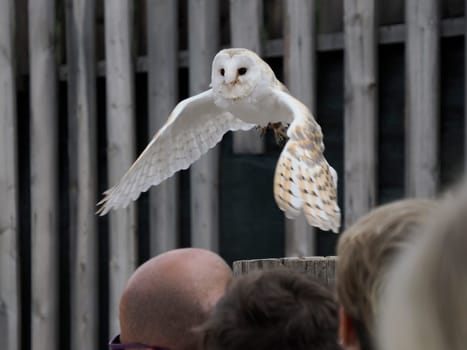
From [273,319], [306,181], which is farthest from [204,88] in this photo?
[273,319]

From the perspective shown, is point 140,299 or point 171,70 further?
point 171,70

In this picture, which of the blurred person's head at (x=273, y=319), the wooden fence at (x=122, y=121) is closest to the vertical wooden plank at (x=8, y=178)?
the wooden fence at (x=122, y=121)

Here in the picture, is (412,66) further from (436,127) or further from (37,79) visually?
(37,79)

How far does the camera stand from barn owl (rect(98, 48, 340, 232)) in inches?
73.4

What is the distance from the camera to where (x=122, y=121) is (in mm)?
3963

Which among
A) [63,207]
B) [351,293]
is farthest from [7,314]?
[351,293]

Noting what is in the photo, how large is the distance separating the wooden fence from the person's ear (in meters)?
2.09

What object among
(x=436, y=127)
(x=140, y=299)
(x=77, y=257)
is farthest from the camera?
(x=77, y=257)

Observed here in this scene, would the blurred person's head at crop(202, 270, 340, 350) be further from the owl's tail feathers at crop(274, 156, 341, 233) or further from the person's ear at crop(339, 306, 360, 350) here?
the owl's tail feathers at crop(274, 156, 341, 233)

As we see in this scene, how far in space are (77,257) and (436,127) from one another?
196cm

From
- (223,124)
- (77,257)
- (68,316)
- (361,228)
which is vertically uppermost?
(223,124)

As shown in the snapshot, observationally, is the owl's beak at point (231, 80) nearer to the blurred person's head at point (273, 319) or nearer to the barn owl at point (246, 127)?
the barn owl at point (246, 127)

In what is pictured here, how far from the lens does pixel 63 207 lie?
4.41 metres

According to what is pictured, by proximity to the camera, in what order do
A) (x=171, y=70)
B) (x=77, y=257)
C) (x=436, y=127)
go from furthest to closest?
(x=77, y=257)
(x=171, y=70)
(x=436, y=127)
